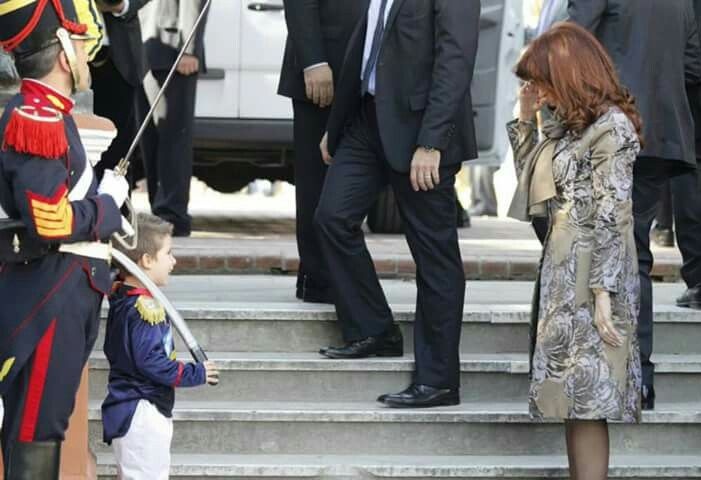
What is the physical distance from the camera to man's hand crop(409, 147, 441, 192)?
5973 millimetres

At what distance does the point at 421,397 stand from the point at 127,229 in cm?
171

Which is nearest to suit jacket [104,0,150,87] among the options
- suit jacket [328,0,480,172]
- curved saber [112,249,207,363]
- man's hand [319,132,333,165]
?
man's hand [319,132,333,165]

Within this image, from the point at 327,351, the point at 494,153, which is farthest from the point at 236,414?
the point at 494,153

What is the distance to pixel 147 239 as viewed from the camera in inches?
206

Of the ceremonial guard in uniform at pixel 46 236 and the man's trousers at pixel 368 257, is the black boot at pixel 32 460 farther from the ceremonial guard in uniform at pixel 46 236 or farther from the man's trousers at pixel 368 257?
the man's trousers at pixel 368 257

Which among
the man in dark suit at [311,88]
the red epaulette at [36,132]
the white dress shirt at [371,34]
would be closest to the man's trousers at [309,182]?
the man in dark suit at [311,88]

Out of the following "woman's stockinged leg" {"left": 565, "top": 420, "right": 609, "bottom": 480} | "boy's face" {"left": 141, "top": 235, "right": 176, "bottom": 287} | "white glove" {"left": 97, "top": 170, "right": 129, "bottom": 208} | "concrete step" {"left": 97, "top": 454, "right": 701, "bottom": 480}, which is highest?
"white glove" {"left": 97, "top": 170, "right": 129, "bottom": 208}

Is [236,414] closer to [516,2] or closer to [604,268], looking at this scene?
[604,268]

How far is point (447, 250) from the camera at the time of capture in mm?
6109

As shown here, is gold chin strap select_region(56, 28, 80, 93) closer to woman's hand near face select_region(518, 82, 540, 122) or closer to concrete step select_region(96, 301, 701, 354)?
woman's hand near face select_region(518, 82, 540, 122)

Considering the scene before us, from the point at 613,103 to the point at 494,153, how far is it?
4563mm

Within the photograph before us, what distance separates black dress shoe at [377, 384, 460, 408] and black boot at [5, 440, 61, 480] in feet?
5.85

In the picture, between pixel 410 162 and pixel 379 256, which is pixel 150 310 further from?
pixel 379 256

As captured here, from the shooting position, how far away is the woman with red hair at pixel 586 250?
5484 millimetres
